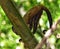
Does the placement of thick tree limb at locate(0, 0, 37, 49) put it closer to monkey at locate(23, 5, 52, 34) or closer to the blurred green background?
monkey at locate(23, 5, 52, 34)

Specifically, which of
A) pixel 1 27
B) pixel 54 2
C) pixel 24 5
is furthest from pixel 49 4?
pixel 1 27

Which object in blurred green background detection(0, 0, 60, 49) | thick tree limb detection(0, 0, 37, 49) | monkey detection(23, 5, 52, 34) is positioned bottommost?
thick tree limb detection(0, 0, 37, 49)

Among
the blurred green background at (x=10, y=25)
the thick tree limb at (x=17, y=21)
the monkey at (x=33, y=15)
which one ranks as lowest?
the thick tree limb at (x=17, y=21)

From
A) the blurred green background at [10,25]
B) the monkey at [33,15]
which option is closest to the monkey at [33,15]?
the monkey at [33,15]

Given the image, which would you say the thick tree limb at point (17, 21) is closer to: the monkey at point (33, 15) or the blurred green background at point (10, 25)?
the monkey at point (33, 15)

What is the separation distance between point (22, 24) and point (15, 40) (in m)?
1.41

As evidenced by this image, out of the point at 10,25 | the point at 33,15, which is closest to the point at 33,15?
the point at 33,15

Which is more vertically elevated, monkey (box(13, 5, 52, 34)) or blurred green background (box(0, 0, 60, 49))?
blurred green background (box(0, 0, 60, 49))

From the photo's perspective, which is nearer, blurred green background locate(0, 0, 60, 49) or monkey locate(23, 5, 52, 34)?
monkey locate(23, 5, 52, 34)

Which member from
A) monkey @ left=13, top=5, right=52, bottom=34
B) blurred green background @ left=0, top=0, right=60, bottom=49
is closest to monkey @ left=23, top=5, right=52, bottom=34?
monkey @ left=13, top=5, right=52, bottom=34

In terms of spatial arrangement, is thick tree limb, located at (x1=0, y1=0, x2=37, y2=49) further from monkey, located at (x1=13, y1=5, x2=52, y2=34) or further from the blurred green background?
the blurred green background

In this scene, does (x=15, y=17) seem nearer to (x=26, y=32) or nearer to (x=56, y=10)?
(x=26, y=32)

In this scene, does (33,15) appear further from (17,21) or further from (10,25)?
(10,25)

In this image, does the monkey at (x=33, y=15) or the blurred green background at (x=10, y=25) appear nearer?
the monkey at (x=33, y=15)
